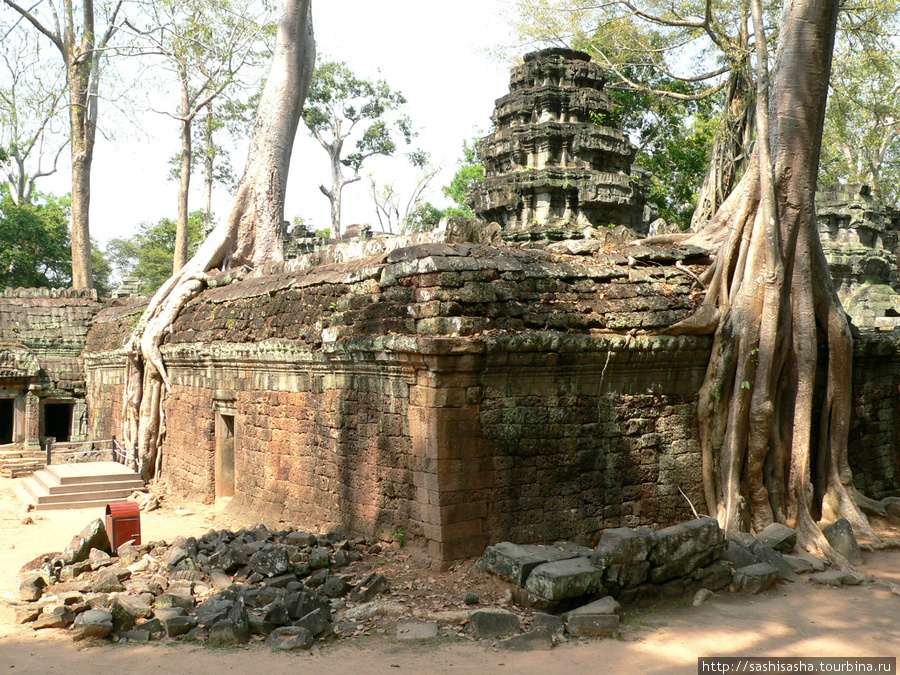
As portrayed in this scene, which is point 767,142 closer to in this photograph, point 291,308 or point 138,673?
point 291,308

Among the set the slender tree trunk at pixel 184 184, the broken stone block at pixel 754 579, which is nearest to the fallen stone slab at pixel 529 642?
the broken stone block at pixel 754 579

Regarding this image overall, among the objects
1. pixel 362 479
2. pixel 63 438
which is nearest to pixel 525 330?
pixel 362 479

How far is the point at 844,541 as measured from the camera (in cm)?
710

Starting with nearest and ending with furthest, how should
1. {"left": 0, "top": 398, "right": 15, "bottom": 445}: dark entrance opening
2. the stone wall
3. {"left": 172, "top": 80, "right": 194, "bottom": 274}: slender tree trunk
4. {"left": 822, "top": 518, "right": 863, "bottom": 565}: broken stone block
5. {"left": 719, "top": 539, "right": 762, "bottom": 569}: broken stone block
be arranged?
{"left": 719, "top": 539, "right": 762, "bottom": 569}: broken stone block
the stone wall
{"left": 822, "top": 518, "right": 863, "bottom": 565}: broken stone block
{"left": 0, "top": 398, "right": 15, "bottom": 445}: dark entrance opening
{"left": 172, "top": 80, "right": 194, "bottom": 274}: slender tree trunk

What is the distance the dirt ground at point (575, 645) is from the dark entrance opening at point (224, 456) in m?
4.22

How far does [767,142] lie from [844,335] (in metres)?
2.16

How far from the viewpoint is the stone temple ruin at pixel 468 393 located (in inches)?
248

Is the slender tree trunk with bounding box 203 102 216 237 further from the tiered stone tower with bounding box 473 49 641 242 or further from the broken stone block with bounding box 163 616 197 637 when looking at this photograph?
the broken stone block with bounding box 163 616 197 637

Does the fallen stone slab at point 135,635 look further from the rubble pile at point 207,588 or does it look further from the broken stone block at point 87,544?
the broken stone block at point 87,544

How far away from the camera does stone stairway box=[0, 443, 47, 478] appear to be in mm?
14023

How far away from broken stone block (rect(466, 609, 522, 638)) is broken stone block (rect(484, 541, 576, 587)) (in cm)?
40

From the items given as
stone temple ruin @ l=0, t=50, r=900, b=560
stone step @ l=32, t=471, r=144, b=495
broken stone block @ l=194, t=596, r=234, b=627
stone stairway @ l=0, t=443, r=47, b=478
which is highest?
stone temple ruin @ l=0, t=50, r=900, b=560

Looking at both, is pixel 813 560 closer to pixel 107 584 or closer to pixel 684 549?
pixel 684 549

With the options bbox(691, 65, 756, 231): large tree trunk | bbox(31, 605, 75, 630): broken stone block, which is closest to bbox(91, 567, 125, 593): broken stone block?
bbox(31, 605, 75, 630): broken stone block
